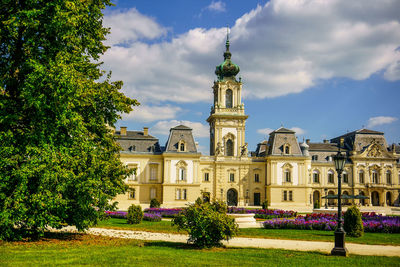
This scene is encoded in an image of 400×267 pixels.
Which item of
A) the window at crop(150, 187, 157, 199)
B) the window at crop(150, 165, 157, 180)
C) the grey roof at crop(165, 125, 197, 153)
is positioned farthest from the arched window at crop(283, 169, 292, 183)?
the window at crop(150, 187, 157, 199)

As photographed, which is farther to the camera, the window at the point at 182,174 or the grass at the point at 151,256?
the window at the point at 182,174

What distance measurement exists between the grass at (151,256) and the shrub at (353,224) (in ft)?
19.8

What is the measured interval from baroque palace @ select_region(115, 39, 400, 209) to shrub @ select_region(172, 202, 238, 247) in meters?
38.9

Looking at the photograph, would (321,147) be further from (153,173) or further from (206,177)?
(153,173)

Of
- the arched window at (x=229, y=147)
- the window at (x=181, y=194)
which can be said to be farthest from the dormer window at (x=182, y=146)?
the arched window at (x=229, y=147)

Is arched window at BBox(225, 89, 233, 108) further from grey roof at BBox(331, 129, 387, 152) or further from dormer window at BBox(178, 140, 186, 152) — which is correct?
grey roof at BBox(331, 129, 387, 152)

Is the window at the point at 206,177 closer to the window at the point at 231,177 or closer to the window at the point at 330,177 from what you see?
the window at the point at 231,177

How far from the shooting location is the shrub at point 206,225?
564 inches

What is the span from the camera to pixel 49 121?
47.7 feet

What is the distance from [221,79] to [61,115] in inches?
1954

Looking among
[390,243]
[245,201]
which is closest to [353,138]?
[245,201]

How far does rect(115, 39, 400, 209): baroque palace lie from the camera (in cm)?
5453

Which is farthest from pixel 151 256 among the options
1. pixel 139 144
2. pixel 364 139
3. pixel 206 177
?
pixel 364 139

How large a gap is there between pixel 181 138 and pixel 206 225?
41135 mm
